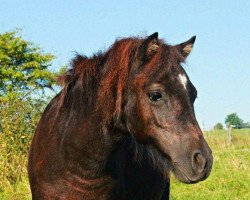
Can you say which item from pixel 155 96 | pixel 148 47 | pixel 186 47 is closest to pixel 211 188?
pixel 186 47

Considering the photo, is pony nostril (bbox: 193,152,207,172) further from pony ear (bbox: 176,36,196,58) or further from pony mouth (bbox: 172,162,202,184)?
pony ear (bbox: 176,36,196,58)

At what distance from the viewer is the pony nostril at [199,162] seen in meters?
3.21

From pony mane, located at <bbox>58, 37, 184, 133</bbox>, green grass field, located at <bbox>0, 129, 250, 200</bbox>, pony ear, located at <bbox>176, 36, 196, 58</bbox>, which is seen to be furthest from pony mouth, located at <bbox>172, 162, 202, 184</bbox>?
green grass field, located at <bbox>0, 129, 250, 200</bbox>

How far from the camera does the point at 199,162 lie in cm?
323

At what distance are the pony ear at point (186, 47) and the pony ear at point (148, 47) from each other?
406 mm

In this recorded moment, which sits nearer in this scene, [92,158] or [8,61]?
[92,158]

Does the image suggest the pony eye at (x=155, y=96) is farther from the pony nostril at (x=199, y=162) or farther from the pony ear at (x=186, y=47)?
the pony ear at (x=186, y=47)

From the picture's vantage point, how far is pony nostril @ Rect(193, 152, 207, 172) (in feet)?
10.5

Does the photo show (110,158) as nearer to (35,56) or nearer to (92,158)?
(92,158)

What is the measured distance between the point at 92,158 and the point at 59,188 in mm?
381

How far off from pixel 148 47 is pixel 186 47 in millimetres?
566

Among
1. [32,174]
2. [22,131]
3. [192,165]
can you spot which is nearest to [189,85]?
[192,165]

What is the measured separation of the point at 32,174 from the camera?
4.44 m

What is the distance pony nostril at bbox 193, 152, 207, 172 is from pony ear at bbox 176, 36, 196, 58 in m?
1.11
